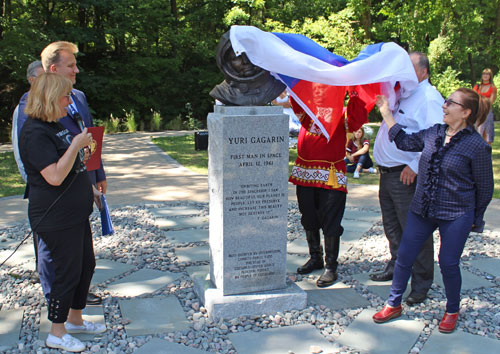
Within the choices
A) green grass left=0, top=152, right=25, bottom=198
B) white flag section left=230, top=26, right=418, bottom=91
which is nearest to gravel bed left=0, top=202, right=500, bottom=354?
white flag section left=230, top=26, right=418, bottom=91

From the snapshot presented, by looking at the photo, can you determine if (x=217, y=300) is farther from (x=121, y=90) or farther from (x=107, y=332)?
(x=121, y=90)

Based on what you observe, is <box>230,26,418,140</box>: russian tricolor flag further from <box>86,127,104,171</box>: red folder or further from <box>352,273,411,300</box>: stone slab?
<box>352,273,411,300</box>: stone slab

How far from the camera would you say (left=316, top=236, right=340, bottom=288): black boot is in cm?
440

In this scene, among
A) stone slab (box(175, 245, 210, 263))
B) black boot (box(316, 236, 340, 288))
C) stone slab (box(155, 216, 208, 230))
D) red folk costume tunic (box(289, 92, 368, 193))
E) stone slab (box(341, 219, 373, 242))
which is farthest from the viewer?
stone slab (box(155, 216, 208, 230))

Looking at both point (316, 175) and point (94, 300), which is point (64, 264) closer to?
point (94, 300)

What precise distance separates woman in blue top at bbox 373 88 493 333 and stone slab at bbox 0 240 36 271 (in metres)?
3.57

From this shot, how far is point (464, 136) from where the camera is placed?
11.1ft

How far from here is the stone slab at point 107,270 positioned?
4.54m

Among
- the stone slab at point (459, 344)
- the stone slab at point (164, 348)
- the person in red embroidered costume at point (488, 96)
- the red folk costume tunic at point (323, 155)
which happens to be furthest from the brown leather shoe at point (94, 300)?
the person in red embroidered costume at point (488, 96)

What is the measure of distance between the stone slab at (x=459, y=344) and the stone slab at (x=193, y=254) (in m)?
2.35

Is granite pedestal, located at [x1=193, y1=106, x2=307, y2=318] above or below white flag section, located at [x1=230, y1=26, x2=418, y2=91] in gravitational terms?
below

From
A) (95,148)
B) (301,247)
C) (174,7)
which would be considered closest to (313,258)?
(301,247)

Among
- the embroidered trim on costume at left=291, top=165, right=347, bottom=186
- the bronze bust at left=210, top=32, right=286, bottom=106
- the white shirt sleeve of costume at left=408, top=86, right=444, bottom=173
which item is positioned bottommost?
the embroidered trim on costume at left=291, top=165, right=347, bottom=186

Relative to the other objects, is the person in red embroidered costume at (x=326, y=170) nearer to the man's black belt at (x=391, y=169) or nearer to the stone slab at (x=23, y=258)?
Answer: the man's black belt at (x=391, y=169)
